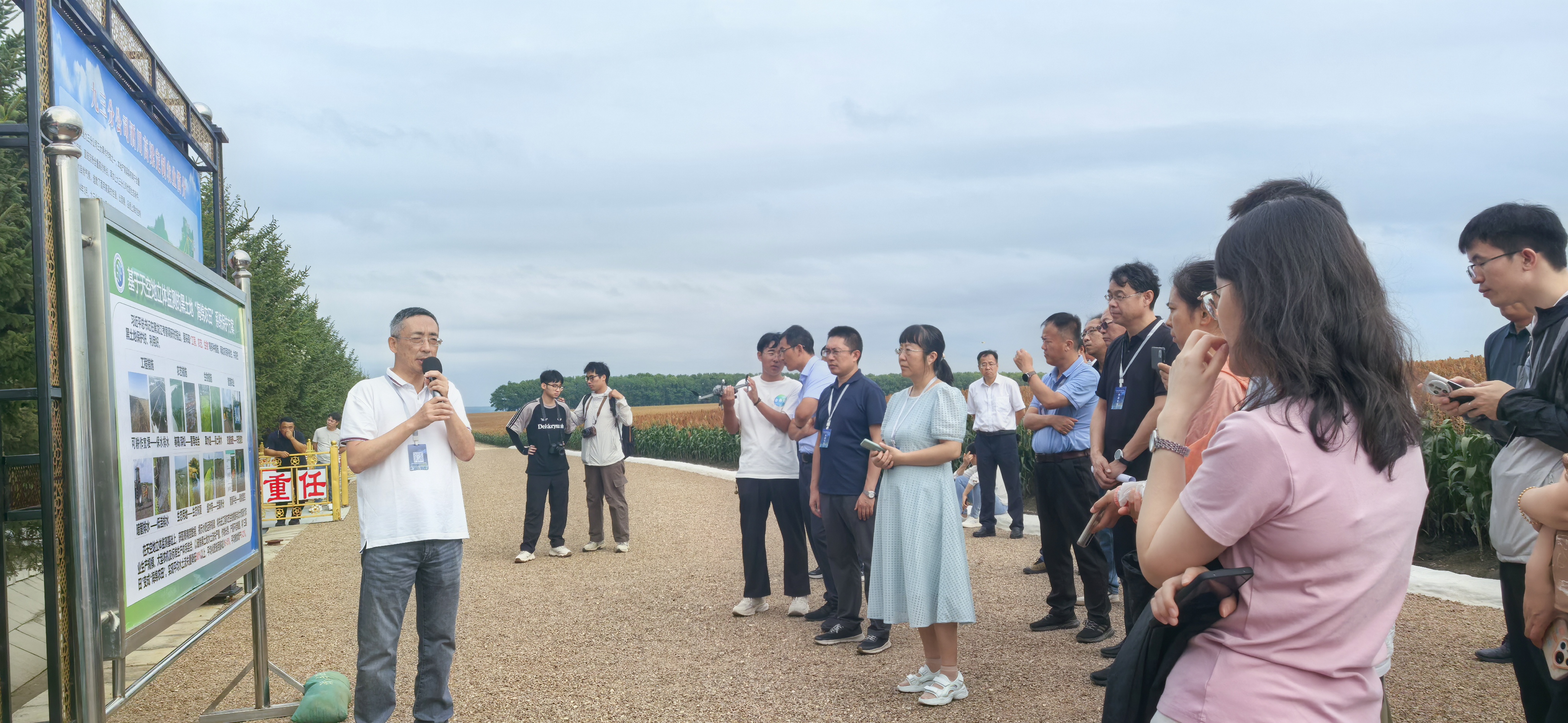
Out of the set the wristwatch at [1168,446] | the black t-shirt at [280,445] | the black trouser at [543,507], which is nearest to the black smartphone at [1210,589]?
the wristwatch at [1168,446]

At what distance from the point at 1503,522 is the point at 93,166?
5.44m

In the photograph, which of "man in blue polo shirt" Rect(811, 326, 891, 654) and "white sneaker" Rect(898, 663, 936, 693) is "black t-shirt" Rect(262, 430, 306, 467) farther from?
"white sneaker" Rect(898, 663, 936, 693)

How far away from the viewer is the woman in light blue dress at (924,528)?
15.4 feet

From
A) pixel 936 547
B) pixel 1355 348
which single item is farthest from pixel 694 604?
pixel 1355 348

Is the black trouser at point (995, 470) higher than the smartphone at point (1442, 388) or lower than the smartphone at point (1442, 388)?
lower

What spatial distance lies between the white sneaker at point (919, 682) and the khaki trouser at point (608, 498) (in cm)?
596

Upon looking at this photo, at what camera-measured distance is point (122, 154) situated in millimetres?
4348

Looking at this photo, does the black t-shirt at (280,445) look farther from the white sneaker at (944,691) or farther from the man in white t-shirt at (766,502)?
the white sneaker at (944,691)

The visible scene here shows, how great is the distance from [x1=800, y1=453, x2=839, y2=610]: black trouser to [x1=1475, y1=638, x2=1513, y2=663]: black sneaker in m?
3.64

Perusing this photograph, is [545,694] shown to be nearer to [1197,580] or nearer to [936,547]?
[936,547]

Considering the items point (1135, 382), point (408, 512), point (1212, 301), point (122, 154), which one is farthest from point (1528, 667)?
point (122, 154)

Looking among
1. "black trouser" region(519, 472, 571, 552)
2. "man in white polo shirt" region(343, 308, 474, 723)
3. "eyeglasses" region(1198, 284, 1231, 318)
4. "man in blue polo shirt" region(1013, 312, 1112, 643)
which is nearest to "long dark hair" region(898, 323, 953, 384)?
"man in blue polo shirt" region(1013, 312, 1112, 643)

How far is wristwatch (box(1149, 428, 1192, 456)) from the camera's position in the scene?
1.64 m

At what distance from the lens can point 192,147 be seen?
5.27 m
